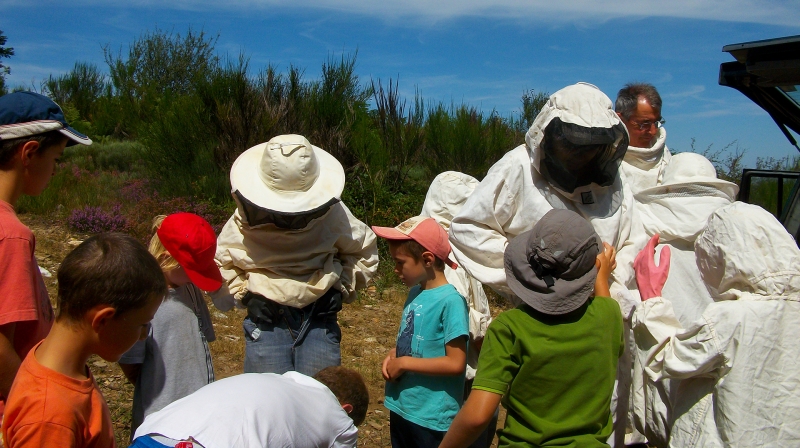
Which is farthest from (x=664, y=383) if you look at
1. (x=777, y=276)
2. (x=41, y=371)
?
(x=41, y=371)

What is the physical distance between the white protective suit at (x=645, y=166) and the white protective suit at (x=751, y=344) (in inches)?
51.8

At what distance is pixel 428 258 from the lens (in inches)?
124

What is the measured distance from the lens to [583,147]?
117 inches

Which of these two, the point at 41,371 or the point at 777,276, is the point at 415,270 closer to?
the point at 777,276

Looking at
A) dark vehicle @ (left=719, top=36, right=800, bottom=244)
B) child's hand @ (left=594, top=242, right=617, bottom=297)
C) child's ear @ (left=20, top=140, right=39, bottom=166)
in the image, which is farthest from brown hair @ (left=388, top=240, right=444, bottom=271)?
dark vehicle @ (left=719, top=36, right=800, bottom=244)

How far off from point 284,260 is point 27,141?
4.86 feet

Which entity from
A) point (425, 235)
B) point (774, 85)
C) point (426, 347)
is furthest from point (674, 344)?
point (774, 85)

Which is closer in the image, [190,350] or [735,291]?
[735,291]

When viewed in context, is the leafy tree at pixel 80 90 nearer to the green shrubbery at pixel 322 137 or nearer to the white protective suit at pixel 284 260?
the green shrubbery at pixel 322 137

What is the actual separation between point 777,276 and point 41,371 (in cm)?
245

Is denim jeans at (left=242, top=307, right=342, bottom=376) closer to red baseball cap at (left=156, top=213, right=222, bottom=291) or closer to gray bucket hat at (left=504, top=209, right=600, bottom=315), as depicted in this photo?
red baseball cap at (left=156, top=213, right=222, bottom=291)

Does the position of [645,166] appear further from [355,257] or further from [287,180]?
[287,180]

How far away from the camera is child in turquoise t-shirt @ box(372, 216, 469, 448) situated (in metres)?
3.01

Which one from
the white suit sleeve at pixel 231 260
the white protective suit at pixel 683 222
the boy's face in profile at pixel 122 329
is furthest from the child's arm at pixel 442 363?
the boy's face in profile at pixel 122 329
